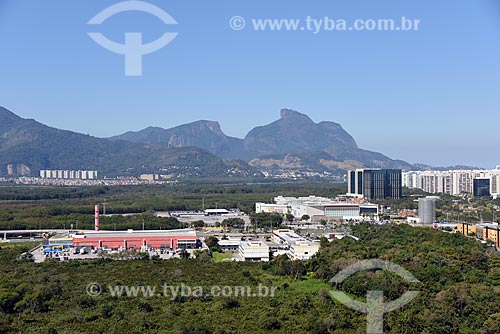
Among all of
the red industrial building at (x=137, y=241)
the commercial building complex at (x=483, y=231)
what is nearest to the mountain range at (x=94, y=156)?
the commercial building complex at (x=483, y=231)

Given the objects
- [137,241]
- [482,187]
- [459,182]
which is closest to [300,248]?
[137,241]

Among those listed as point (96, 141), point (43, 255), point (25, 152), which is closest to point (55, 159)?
point (25, 152)

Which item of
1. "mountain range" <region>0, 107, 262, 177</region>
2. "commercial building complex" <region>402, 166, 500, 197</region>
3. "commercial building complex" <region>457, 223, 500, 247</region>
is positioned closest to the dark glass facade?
"commercial building complex" <region>402, 166, 500, 197</region>

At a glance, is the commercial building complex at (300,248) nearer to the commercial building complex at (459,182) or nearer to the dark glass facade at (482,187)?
the commercial building complex at (459,182)

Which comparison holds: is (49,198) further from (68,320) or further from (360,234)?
(68,320)

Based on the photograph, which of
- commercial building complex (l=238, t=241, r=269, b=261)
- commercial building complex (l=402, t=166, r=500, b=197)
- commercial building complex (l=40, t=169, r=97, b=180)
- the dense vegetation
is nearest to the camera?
the dense vegetation

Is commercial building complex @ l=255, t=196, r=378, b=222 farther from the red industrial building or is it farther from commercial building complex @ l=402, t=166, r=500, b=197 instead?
commercial building complex @ l=402, t=166, r=500, b=197
